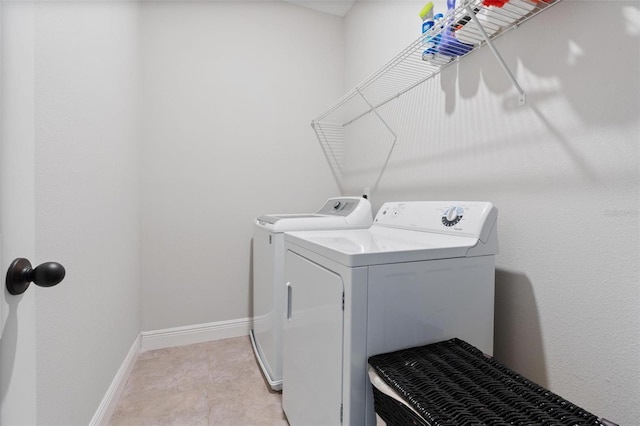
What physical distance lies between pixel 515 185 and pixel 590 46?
498 millimetres

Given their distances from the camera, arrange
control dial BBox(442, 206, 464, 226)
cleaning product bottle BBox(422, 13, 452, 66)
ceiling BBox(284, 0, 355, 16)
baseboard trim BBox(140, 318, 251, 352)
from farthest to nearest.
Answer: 1. ceiling BBox(284, 0, 355, 16)
2. baseboard trim BBox(140, 318, 251, 352)
3. cleaning product bottle BBox(422, 13, 452, 66)
4. control dial BBox(442, 206, 464, 226)

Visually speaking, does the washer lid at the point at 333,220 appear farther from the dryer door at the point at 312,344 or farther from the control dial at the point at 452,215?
the control dial at the point at 452,215

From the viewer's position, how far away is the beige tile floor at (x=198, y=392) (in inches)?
62.6

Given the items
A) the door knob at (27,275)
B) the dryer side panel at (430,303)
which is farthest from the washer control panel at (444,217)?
the door knob at (27,275)

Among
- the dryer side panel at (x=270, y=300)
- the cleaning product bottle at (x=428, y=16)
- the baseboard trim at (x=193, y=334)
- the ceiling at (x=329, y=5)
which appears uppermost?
the ceiling at (x=329, y=5)

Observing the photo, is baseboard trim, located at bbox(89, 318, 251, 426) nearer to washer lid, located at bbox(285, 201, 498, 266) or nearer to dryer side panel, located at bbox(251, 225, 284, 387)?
Answer: dryer side panel, located at bbox(251, 225, 284, 387)

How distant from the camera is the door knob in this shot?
0.48 m

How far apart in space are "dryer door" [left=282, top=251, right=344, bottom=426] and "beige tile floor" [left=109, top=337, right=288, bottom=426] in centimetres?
27

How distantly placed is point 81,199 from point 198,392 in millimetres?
1279

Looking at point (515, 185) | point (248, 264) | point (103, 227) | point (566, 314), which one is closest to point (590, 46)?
point (515, 185)

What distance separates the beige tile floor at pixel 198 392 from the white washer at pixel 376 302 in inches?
18.6

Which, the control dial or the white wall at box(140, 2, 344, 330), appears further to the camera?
the white wall at box(140, 2, 344, 330)

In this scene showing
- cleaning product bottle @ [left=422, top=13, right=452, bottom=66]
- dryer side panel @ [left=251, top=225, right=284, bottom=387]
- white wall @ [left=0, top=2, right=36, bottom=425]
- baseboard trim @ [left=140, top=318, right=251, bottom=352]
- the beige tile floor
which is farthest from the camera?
baseboard trim @ [left=140, top=318, right=251, bottom=352]

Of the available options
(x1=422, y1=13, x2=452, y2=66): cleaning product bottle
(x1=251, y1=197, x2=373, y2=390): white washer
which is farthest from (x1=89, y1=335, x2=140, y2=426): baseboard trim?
(x1=422, y1=13, x2=452, y2=66): cleaning product bottle
